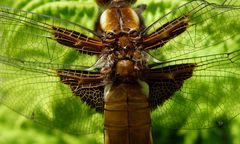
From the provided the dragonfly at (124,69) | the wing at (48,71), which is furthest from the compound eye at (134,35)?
the wing at (48,71)

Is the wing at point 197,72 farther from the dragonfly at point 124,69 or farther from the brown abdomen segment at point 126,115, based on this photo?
the brown abdomen segment at point 126,115

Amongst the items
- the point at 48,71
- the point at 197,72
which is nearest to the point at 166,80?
the point at 197,72

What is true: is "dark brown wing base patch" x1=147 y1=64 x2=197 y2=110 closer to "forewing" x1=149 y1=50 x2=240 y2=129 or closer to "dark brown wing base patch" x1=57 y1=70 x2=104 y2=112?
"forewing" x1=149 y1=50 x2=240 y2=129

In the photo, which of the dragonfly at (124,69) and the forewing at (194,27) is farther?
the forewing at (194,27)

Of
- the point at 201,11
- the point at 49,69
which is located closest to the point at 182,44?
the point at 201,11

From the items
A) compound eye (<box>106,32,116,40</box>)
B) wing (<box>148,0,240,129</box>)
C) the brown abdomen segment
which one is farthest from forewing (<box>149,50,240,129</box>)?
compound eye (<box>106,32,116,40</box>)

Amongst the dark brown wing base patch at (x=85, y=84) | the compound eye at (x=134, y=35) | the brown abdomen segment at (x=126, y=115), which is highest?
the compound eye at (x=134, y=35)

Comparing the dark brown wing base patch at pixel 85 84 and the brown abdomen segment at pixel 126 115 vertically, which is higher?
the dark brown wing base patch at pixel 85 84
